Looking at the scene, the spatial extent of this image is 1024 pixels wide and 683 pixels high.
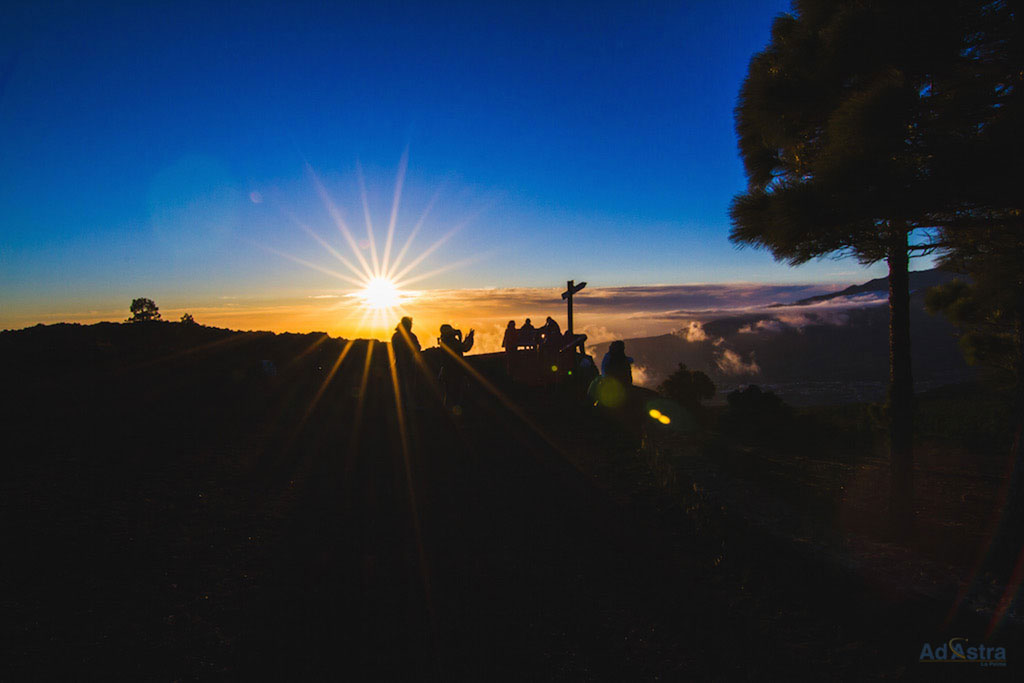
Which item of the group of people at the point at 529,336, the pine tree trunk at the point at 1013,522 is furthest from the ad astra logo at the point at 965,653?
the group of people at the point at 529,336

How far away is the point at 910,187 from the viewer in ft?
16.4

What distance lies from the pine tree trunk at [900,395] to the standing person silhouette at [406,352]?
37.3ft

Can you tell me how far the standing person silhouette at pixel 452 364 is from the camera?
13797 millimetres

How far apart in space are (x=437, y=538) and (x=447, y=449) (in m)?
4.47

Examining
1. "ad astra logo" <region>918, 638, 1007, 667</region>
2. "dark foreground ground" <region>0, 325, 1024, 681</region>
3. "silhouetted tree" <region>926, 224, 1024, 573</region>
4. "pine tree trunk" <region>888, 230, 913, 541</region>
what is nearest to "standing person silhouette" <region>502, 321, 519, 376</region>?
"dark foreground ground" <region>0, 325, 1024, 681</region>

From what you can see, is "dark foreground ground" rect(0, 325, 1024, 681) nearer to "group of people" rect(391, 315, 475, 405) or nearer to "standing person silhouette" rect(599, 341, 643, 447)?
"standing person silhouette" rect(599, 341, 643, 447)

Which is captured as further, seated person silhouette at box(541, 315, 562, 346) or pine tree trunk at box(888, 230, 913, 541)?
seated person silhouette at box(541, 315, 562, 346)

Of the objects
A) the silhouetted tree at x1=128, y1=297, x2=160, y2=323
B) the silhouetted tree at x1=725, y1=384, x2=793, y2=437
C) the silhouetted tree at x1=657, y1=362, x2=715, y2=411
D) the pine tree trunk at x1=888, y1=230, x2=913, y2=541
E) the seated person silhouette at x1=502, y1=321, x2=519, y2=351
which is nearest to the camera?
the pine tree trunk at x1=888, y1=230, x2=913, y2=541

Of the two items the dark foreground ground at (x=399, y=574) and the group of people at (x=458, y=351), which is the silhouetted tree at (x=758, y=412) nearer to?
the group of people at (x=458, y=351)

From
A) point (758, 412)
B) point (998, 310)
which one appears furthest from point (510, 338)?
point (998, 310)

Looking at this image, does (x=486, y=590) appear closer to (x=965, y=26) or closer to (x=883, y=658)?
(x=883, y=658)

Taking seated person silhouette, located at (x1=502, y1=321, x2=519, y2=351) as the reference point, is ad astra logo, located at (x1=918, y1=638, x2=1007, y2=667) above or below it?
below

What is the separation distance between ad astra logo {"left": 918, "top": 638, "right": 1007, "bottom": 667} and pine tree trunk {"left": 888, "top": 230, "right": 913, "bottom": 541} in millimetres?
2906

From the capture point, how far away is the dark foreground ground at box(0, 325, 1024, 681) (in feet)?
12.2
